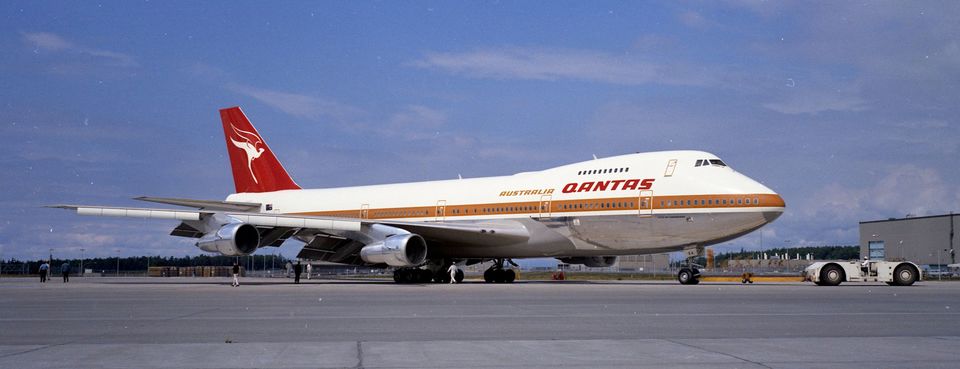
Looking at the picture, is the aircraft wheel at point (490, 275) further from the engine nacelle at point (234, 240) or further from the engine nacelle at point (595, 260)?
the engine nacelle at point (234, 240)

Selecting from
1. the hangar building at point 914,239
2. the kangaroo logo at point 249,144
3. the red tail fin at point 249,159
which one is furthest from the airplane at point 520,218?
the hangar building at point 914,239

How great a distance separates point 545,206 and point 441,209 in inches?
212

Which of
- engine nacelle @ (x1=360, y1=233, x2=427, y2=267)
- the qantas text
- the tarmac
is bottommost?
the tarmac

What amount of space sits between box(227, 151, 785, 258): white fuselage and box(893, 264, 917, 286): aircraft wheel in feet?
18.8

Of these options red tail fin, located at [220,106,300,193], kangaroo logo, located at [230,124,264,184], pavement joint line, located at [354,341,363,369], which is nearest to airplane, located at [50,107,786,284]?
red tail fin, located at [220,106,300,193]

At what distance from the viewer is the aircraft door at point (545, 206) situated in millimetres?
31766

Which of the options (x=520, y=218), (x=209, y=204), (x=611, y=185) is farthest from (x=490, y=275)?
(x=209, y=204)

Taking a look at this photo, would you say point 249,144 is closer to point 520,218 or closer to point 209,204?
point 209,204

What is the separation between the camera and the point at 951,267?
74.4 metres

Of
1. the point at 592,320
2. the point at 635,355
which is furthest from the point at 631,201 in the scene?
the point at 635,355

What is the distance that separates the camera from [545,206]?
105 feet

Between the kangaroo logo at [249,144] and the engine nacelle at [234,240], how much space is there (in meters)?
11.7

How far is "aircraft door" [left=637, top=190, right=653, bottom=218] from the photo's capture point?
29.1m

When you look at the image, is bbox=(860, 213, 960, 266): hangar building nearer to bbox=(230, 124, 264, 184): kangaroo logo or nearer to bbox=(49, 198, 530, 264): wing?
bbox=(49, 198, 530, 264): wing
